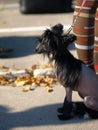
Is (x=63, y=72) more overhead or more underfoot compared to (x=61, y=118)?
more overhead

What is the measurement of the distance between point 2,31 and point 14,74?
8.73ft

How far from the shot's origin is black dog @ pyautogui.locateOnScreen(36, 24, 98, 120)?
4172 mm

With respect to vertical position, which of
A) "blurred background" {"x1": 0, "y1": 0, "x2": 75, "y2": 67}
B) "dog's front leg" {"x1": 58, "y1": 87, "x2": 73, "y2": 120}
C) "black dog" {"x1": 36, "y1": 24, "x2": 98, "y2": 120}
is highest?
"black dog" {"x1": 36, "y1": 24, "x2": 98, "y2": 120}

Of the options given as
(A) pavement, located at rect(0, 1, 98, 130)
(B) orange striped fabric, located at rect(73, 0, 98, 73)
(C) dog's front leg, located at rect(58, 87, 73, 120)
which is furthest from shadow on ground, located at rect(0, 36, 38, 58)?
(C) dog's front leg, located at rect(58, 87, 73, 120)

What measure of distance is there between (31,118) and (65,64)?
2.42 feet

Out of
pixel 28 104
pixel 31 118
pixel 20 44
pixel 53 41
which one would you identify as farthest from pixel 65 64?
pixel 20 44

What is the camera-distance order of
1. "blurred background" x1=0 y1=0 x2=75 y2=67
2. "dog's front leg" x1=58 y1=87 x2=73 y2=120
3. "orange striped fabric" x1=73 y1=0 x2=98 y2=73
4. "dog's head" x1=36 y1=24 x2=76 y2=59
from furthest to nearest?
1. "blurred background" x1=0 y1=0 x2=75 y2=67
2. "orange striped fabric" x1=73 y1=0 x2=98 y2=73
3. "dog's front leg" x1=58 y1=87 x2=73 y2=120
4. "dog's head" x1=36 y1=24 x2=76 y2=59

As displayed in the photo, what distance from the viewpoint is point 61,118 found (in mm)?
4645

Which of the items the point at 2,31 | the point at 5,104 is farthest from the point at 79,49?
the point at 2,31

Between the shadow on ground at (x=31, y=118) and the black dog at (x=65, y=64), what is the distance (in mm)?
95

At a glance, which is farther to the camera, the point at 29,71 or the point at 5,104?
the point at 29,71

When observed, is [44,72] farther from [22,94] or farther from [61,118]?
[61,118]

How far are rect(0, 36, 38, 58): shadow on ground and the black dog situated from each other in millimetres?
2521

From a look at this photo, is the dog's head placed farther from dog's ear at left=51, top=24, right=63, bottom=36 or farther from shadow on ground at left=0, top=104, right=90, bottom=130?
shadow on ground at left=0, top=104, right=90, bottom=130
